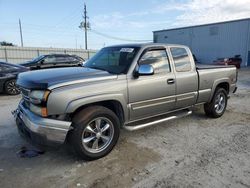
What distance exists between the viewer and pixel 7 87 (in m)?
9.42

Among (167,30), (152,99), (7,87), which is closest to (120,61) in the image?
(152,99)

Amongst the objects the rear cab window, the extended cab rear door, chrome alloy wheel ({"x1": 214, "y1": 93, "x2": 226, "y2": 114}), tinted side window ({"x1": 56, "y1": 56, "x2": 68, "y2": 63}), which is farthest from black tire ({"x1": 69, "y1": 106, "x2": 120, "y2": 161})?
tinted side window ({"x1": 56, "y1": 56, "x2": 68, "y2": 63})

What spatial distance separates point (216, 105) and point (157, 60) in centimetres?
249

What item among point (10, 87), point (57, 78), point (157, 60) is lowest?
point (10, 87)

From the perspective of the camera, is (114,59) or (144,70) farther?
(114,59)

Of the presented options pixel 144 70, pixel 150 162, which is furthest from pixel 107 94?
pixel 150 162

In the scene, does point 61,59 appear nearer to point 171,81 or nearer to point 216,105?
point 216,105

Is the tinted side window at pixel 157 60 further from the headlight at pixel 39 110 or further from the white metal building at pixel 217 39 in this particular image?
the white metal building at pixel 217 39

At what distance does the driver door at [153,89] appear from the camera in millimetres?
4176

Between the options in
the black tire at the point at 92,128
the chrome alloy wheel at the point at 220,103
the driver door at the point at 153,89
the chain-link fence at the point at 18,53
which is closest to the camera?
the black tire at the point at 92,128

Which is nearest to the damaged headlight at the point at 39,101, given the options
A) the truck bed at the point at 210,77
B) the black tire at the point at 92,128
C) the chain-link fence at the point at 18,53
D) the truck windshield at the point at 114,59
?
the black tire at the point at 92,128

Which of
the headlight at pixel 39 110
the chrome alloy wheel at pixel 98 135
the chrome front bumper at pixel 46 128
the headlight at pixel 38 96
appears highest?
the headlight at pixel 38 96

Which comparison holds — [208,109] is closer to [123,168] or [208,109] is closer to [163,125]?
[163,125]

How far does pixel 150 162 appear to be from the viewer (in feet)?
12.1
